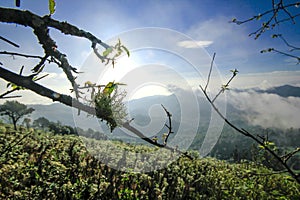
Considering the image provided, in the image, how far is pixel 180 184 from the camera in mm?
5707

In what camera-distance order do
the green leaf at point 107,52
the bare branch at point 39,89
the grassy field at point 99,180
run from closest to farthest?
1. the bare branch at point 39,89
2. the green leaf at point 107,52
3. the grassy field at point 99,180

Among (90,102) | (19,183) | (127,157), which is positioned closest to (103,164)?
(127,157)

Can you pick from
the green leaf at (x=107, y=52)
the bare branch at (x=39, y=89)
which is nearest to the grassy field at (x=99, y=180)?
the green leaf at (x=107, y=52)

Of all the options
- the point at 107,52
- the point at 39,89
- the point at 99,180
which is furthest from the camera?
the point at 99,180

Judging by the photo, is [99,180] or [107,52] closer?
[107,52]

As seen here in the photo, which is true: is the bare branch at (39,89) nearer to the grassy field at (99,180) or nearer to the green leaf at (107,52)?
the green leaf at (107,52)

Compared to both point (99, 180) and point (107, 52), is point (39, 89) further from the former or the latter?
point (99, 180)

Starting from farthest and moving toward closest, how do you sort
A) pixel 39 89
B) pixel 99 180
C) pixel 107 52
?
pixel 99 180, pixel 107 52, pixel 39 89

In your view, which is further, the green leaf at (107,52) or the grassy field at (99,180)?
the grassy field at (99,180)

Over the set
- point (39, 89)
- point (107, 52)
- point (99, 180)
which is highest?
point (107, 52)

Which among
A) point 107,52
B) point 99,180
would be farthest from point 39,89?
point 99,180

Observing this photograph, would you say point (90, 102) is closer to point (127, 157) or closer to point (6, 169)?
point (6, 169)

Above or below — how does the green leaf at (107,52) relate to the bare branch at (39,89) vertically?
above

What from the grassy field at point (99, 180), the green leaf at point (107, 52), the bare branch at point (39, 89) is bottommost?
the grassy field at point (99, 180)
